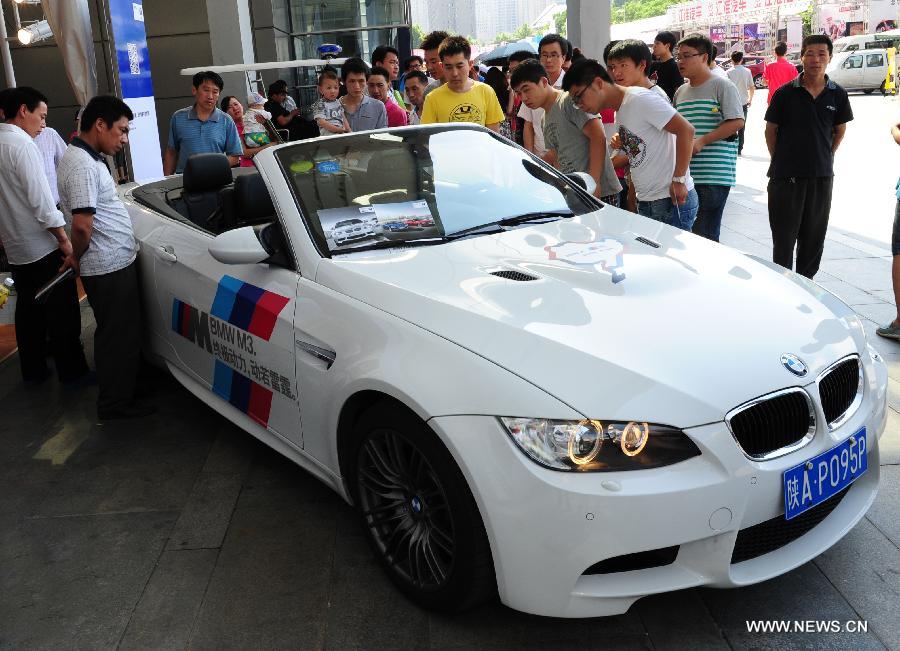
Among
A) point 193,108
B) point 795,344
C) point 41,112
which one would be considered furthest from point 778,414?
point 193,108

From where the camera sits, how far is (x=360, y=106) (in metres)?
7.07

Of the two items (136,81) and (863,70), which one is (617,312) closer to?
(136,81)

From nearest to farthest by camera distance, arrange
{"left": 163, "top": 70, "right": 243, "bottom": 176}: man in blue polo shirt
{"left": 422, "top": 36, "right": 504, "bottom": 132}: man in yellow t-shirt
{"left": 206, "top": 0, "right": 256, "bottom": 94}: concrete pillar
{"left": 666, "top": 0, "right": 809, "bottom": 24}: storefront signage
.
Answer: {"left": 422, "top": 36, "right": 504, "bottom": 132}: man in yellow t-shirt → {"left": 163, "top": 70, "right": 243, "bottom": 176}: man in blue polo shirt → {"left": 206, "top": 0, "right": 256, "bottom": 94}: concrete pillar → {"left": 666, "top": 0, "right": 809, "bottom": 24}: storefront signage

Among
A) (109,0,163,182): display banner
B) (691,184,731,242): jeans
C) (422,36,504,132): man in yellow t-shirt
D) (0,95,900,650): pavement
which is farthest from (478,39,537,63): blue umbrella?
(0,95,900,650): pavement

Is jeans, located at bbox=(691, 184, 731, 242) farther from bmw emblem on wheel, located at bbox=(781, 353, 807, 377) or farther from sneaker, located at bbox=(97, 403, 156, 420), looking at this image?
sneaker, located at bbox=(97, 403, 156, 420)

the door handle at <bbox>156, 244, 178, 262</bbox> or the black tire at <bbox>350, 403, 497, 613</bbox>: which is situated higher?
the door handle at <bbox>156, 244, 178, 262</bbox>

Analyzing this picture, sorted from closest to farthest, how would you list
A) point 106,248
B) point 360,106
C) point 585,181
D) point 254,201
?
1. point 254,201
2. point 585,181
3. point 106,248
4. point 360,106

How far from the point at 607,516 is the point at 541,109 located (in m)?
4.74

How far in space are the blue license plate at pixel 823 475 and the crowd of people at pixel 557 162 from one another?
105 inches

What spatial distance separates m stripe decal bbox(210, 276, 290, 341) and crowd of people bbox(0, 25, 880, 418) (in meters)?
1.09

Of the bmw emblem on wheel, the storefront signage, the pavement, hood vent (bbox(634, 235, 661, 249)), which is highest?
the storefront signage

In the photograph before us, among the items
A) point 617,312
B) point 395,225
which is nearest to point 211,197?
point 395,225

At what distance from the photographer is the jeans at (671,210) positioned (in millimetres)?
5152

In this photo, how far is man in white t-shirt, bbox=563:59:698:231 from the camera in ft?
16.0
